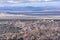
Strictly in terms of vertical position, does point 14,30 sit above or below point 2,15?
below

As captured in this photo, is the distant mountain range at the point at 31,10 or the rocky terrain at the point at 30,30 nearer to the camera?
the rocky terrain at the point at 30,30

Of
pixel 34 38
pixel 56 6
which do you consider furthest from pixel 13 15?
pixel 56 6

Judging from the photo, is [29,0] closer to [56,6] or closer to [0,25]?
[56,6]

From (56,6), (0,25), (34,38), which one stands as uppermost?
(56,6)

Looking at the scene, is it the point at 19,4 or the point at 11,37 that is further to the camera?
the point at 19,4

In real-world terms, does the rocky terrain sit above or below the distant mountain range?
below

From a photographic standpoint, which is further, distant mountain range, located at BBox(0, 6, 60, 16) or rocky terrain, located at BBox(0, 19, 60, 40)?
distant mountain range, located at BBox(0, 6, 60, 16)

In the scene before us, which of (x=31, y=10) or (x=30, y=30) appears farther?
(x=31, y=10)

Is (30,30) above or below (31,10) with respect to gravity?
below
